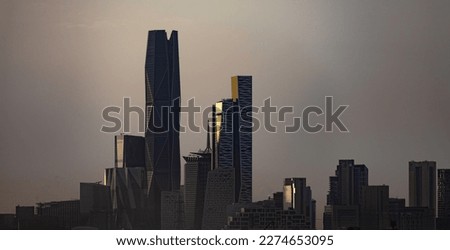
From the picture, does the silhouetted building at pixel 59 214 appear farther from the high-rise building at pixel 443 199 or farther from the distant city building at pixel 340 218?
the high-rise building at pixel 443 199

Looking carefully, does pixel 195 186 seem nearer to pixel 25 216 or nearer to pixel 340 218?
pixel 340 218

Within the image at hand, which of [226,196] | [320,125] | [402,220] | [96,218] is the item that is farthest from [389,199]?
[96,218]

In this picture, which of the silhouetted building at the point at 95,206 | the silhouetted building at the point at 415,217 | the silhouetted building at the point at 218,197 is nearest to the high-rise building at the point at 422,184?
the silhouetted building at the point at 415,217

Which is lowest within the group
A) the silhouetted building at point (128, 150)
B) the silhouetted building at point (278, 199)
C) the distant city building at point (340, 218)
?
the distant city building at point (340, 218)

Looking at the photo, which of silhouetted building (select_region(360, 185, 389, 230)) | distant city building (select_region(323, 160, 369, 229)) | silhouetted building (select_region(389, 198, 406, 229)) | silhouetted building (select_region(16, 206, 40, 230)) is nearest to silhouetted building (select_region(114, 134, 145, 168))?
silhouetted building (select_region(16, 206, 40, 230))

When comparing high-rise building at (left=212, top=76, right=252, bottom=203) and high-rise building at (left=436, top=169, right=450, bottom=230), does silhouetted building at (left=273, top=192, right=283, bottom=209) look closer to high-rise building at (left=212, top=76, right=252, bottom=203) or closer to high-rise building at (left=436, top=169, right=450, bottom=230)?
high-rise building at (left=212, top=76, right=252, bottom=203)

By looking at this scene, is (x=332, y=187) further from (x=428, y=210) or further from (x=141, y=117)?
(x=141, y=117)
